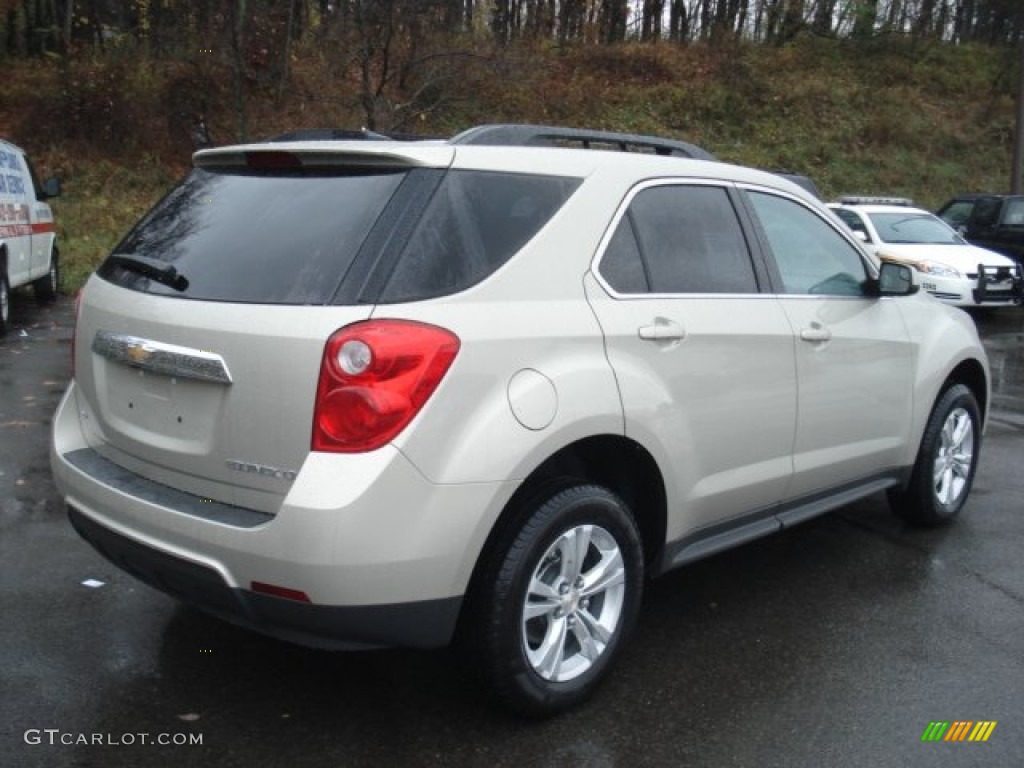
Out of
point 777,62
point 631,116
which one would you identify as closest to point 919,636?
point 631,116

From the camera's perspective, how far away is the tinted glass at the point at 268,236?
113 inches

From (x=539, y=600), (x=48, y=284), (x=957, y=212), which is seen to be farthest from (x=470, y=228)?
(x=957, y=212)

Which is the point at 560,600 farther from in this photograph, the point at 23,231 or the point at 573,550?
the point at 23,231

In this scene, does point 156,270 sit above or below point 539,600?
above

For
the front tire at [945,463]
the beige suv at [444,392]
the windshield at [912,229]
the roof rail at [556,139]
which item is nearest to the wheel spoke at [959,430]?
the front tire at [945,463]

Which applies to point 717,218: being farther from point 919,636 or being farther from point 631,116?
point 631,116

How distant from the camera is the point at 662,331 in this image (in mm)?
3330

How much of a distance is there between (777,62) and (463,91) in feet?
43.6

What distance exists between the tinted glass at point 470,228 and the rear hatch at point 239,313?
3.3 inches

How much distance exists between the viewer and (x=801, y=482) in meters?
4.02

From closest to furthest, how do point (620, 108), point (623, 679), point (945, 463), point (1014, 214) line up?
point (623, 679) → point (945, 463) → point (1014, 214) → point (620, 108)

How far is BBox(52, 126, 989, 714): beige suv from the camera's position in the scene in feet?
8.75

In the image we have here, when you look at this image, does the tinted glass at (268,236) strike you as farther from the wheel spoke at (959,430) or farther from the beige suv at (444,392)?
the wheel spoke at (959,430)

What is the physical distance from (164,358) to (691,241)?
6.15ft
